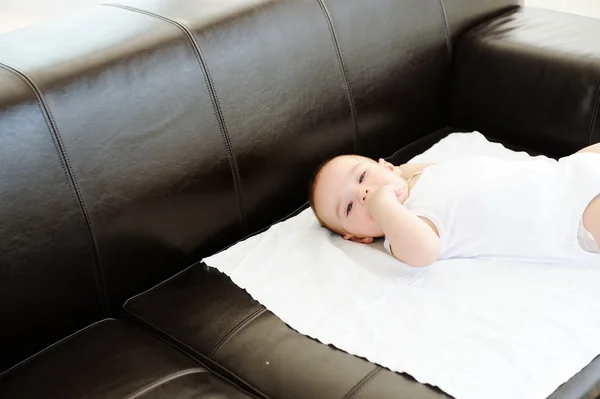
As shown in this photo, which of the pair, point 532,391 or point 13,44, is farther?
point 13,44

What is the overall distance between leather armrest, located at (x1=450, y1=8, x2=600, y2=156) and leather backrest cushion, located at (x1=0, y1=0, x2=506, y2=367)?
0.25 meters

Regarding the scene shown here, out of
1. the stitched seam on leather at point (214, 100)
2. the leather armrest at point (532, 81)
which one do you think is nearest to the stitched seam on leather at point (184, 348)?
the stitched seam on leather at point (214, 100)

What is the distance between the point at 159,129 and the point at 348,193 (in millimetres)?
440

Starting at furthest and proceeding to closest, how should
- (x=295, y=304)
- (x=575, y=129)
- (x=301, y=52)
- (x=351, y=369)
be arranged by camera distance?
1. (x=575, y=129)
2. (x=301, y=52)
3. (x=295, y=304)
4. (x=351, y=369)

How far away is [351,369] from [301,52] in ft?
2.62

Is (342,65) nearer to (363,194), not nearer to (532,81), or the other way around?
(363,194)

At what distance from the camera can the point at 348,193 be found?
1687mm

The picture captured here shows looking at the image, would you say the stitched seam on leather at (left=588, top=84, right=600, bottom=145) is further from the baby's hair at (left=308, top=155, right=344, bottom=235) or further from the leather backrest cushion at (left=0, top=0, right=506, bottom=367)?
the baby's hair at (left=308, top=155, right=344, bottom=235)

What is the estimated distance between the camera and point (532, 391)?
1254 mm

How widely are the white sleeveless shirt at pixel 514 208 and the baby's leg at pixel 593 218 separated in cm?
1

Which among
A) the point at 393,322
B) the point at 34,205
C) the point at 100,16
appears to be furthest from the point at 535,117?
the point at 34,205

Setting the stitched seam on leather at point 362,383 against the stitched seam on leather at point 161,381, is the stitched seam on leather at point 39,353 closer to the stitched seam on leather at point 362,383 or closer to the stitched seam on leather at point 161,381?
the stitched seam on leather at point 161,381

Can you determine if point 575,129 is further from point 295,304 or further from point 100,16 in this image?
point 100,16

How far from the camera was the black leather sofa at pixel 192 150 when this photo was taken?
1.38 meters
